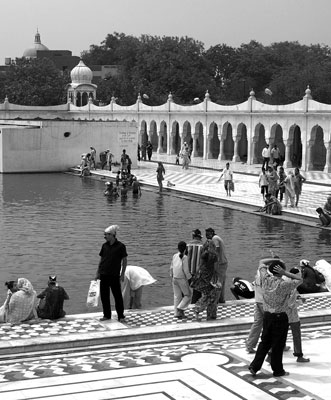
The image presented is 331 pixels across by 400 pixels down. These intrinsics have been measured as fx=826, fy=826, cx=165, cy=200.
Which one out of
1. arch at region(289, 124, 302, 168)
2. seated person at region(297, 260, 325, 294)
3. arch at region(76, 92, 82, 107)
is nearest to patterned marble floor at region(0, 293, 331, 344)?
seated person at region(297, 260, 325, 294)

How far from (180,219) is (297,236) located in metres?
3.74

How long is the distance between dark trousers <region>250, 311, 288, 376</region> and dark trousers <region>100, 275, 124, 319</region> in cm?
260

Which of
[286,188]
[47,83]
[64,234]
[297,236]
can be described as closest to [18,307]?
[64,234]

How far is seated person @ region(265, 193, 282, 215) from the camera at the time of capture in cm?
2272

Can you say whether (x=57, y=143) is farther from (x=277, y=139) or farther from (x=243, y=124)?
(x=277, y=139)

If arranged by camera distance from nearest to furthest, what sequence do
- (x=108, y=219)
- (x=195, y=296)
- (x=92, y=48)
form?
(x=195, y=296)
(x=108, y=219)
(x=92, y=48)

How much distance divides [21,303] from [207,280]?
8.11 feet

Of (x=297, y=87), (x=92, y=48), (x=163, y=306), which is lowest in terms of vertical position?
(x=163, y=306)

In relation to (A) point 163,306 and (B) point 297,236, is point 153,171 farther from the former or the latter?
(A) point 163,306

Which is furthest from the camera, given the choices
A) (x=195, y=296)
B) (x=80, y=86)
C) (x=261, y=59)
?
(x=261, y=59)

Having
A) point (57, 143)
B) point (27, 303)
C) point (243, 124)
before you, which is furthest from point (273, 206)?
point (243, 124)

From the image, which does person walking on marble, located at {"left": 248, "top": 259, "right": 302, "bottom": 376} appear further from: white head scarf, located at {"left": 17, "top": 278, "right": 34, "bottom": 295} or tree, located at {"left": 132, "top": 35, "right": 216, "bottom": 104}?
tree, located at {"left": 132, "top": 35, "right": 216, "bottom": 104}

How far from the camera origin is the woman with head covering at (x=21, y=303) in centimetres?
1082

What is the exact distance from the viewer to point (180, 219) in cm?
2212
